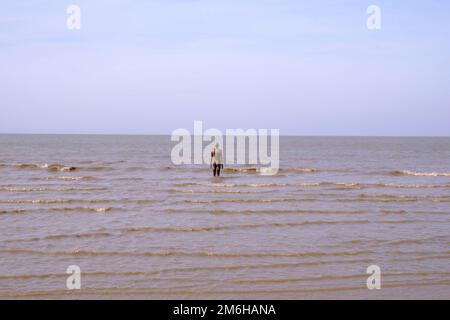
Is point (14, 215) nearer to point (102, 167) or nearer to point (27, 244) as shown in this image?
point (27, 244)

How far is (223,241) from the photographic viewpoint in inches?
416

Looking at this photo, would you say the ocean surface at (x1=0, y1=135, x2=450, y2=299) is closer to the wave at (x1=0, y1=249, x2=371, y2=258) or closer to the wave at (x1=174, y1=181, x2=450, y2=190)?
the wave at (x1=0, y1=249, x2=371, y2=258)

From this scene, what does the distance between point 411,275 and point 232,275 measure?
296 centimetres

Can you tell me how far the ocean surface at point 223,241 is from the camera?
7.69m

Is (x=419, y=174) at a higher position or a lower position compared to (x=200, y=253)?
higher

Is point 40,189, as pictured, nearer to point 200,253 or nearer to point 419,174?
point 200,253

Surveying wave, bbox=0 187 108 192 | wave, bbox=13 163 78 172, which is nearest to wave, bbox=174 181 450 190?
wave, bbox=0 187 108 192

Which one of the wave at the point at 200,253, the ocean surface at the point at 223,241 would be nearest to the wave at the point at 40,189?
the ocean surface at the point at 223,241

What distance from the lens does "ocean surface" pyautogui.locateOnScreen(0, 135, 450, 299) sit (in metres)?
7.69

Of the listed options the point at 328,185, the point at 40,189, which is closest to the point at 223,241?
the point at 40,189
